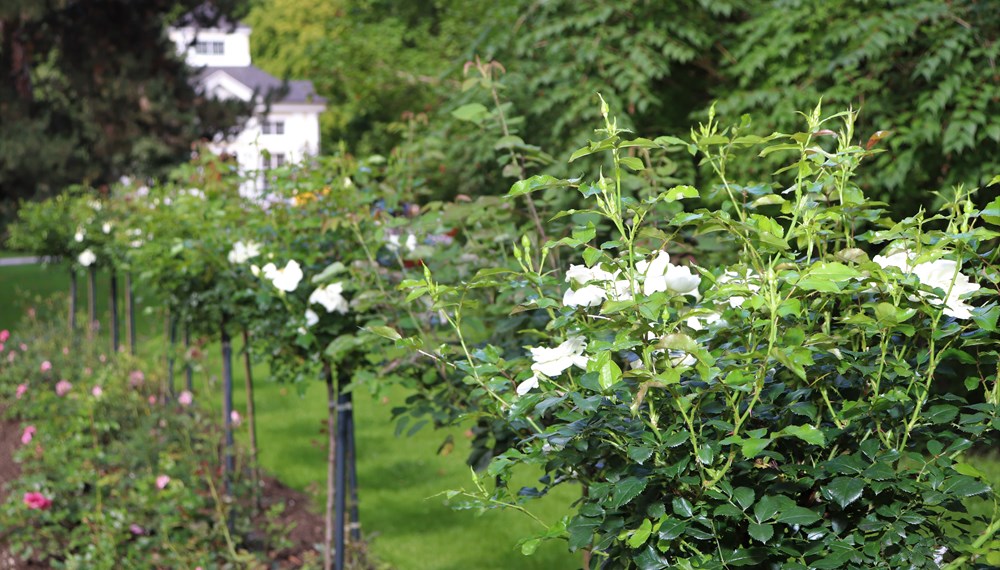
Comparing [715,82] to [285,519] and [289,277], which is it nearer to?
[285,519]

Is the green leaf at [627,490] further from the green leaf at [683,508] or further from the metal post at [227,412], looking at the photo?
the metal post at [227,412]

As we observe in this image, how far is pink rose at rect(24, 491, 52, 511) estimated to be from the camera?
4.30m

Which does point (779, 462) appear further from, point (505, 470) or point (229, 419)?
point (229, 419)

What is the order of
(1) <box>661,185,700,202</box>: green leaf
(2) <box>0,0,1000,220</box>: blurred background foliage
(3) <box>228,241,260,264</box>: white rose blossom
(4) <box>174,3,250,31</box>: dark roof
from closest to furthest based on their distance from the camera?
(1) <box>661,185,700,202</box>: green leaf < (3) <box>228,241,260,264</box>: white rose blossom < (2) <box>0,0,1000,220</box>: blurred background foliage < (4) <box>174,3,250,31</box>: dark roof

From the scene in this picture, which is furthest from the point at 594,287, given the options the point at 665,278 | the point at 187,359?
the point at 187,359

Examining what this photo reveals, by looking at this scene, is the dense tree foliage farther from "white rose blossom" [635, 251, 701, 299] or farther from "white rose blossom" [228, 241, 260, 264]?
"white rose blossom" [635, 251, 701, 299]

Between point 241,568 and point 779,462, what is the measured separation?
9.97 ft

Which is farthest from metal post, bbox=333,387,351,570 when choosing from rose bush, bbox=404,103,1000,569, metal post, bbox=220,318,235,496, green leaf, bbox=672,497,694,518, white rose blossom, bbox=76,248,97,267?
white rose blossom, bbox=76,248,97,267

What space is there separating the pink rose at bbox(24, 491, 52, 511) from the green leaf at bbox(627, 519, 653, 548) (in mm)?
3764

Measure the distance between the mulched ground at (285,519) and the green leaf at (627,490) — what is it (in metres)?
2.84

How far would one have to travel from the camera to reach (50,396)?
5684 mm

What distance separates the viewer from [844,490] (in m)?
1.26

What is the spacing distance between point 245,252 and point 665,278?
2.46 meters

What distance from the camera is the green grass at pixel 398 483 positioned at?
4.50m
